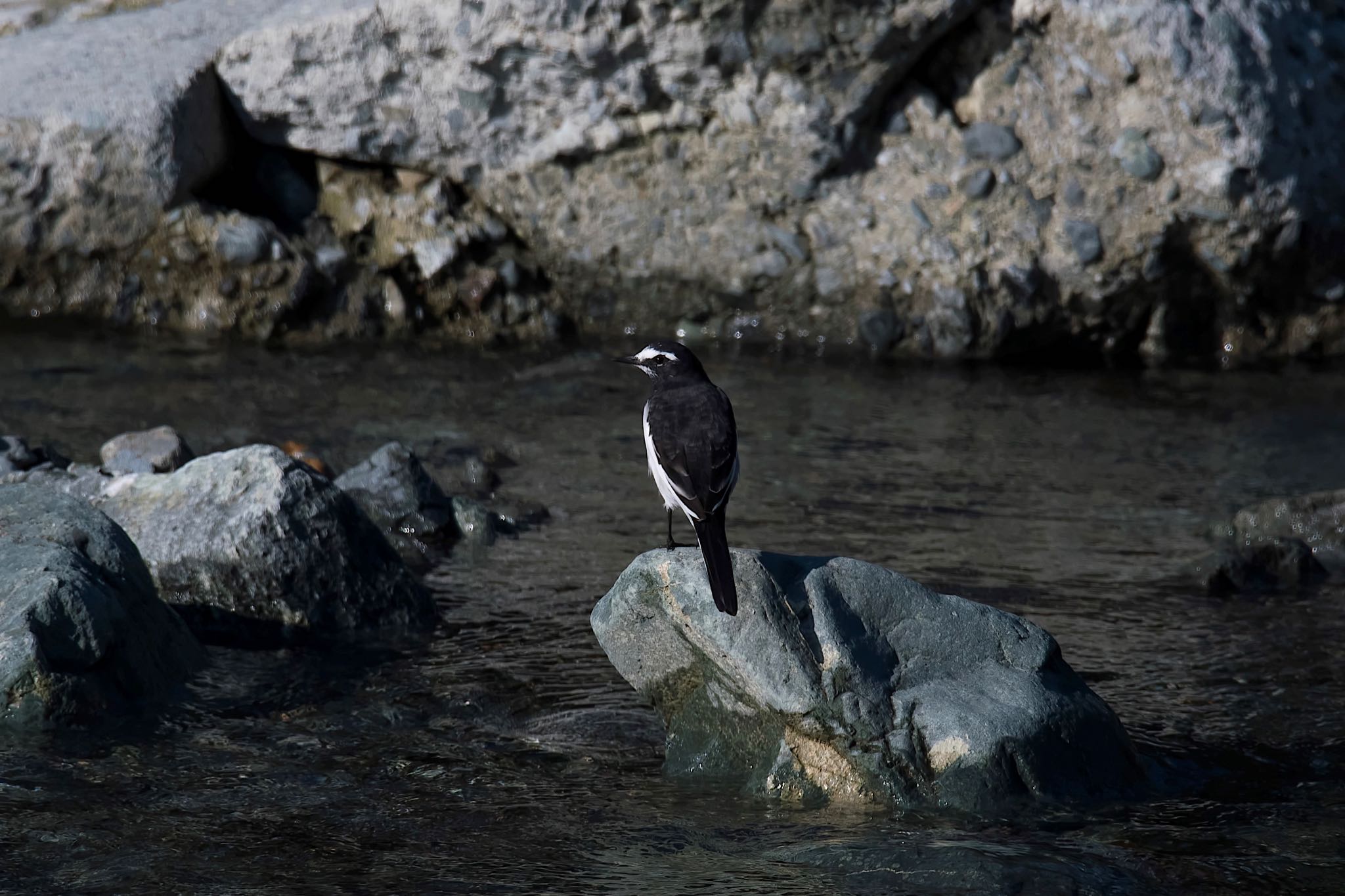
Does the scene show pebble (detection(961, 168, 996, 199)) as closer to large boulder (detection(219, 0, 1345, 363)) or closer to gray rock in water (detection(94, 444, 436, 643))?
large boulder (detection(219, 0, 1345, 363))

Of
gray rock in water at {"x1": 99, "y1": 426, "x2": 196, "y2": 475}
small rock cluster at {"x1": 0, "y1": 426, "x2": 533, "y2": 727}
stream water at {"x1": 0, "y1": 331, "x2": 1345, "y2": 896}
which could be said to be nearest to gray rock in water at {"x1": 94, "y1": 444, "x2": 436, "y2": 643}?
small rock cluster at {"x1": 0, "y1": 426, "x2": 533, "y2": 727}

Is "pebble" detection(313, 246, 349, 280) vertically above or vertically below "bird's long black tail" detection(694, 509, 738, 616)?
above

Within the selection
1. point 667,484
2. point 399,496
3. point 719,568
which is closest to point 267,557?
point 399,496

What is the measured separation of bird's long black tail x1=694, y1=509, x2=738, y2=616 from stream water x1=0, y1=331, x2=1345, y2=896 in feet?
1.97

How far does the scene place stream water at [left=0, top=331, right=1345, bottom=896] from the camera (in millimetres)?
4184

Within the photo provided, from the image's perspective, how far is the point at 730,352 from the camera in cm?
1044

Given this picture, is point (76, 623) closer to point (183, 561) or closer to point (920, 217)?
point (183, 561)

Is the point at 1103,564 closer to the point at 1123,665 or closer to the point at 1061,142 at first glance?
the point at 1123,665

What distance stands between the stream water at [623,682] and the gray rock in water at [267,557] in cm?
19

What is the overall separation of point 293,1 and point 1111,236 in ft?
18.2

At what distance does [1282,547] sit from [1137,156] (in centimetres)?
386

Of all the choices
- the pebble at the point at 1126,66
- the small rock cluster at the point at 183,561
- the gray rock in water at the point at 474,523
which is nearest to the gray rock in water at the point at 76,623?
the small rock cluster at the point at 183,561

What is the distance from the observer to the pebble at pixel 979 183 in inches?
401

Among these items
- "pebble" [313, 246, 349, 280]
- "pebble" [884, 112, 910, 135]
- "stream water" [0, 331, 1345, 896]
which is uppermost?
"pebble" [884, 112, 910, 135]
